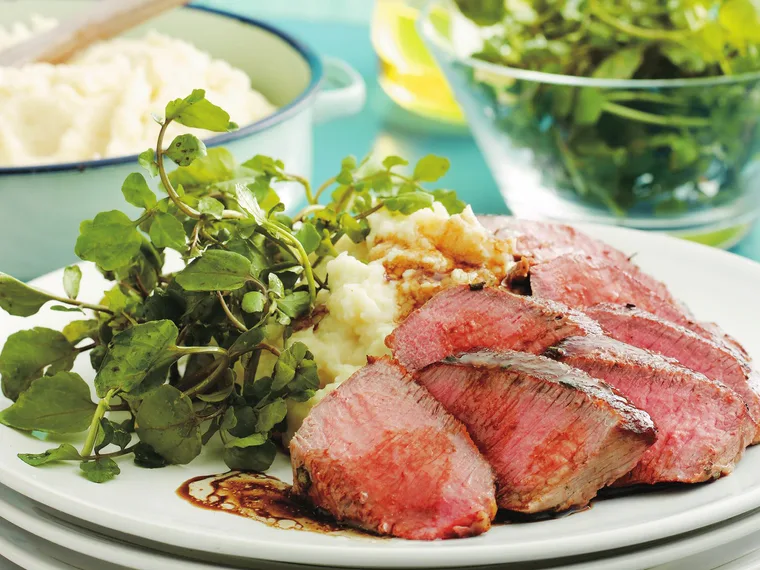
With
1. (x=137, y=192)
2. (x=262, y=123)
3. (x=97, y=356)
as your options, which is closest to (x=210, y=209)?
(x=137, y=192)

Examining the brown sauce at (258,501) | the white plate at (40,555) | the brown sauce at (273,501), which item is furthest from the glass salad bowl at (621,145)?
the white plate at (40,555)

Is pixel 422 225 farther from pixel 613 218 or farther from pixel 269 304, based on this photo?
pixel 613 218

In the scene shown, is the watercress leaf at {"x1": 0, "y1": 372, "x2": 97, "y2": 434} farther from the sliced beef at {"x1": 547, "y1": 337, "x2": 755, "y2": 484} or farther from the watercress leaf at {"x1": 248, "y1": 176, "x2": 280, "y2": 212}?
the sliced beef at {"x1": 547, "y1": 337, "x2": 755, "y2": 484}

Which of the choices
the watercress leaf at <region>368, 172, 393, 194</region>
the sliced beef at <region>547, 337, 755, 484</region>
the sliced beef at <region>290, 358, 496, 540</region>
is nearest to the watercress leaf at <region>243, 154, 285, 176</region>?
the watercress leaf at <region>368, 172, 393, 194</region>

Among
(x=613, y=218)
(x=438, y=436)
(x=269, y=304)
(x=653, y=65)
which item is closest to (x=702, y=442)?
(x=438, y=436)

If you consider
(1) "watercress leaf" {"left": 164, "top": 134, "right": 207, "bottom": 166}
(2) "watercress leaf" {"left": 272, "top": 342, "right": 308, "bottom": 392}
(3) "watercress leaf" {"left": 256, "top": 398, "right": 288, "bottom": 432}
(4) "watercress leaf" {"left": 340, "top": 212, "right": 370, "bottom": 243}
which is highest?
(1) "watercress leaf" {"left": 164, "top": 134, "right": 207, "bottom": 166}

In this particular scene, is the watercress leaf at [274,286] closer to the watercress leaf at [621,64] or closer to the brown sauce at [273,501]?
the brown sauce at [273,501]
